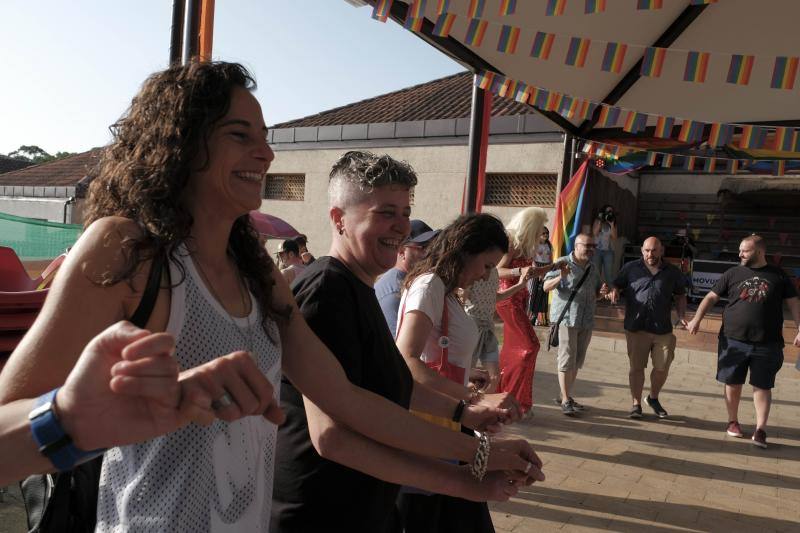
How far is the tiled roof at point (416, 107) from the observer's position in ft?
48.1

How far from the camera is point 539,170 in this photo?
Answer: 12.0m

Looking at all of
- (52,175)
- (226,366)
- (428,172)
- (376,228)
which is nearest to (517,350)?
(376,228)

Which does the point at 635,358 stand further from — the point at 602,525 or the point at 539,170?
the point at 539,170

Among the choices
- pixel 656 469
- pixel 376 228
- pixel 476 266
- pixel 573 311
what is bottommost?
pixel 656 469

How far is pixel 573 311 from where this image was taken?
6.49m

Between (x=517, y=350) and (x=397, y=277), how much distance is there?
258 centimetres

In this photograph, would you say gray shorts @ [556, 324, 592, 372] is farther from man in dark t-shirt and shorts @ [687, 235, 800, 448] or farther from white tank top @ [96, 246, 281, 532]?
white tank top @ [96, 246, 281, 532]

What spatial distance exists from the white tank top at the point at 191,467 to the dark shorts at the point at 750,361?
5.95 meters

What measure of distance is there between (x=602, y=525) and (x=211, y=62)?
383 centimetres

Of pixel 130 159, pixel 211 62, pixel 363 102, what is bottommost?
pixel 130 159

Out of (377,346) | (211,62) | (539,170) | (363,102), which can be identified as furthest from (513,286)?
(363,102)

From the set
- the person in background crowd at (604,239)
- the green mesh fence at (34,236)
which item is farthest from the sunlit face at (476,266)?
the person in background crowd at (604,239)

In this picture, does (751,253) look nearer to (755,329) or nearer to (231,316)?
(755,329)

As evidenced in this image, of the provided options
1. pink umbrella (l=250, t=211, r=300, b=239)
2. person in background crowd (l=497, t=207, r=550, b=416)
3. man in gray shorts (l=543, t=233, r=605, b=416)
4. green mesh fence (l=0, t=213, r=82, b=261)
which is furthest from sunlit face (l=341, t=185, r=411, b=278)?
pink umbrella (l=250, t=211, r=300, b=239)
